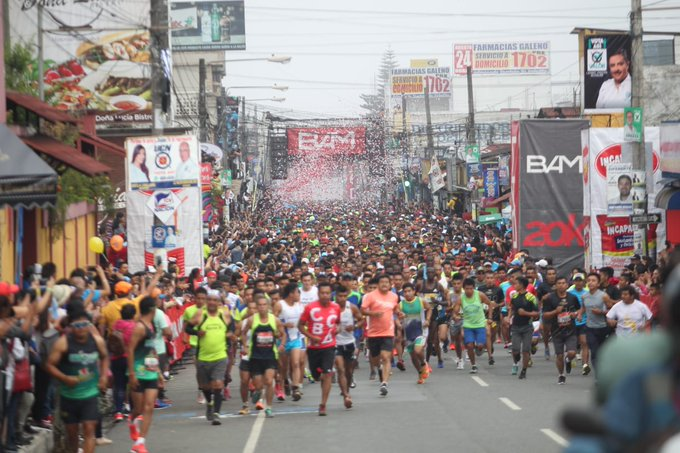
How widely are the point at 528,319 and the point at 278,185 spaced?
441ft

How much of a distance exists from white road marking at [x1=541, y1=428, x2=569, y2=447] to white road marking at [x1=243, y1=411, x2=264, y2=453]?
3.00 meters

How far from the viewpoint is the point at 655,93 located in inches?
1802

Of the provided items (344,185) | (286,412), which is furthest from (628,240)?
(344,185)

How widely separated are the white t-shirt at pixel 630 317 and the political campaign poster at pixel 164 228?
39.5 feet

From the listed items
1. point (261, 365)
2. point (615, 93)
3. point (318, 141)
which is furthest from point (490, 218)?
point (318, 141)

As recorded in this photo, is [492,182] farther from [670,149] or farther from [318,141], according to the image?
[318,141]

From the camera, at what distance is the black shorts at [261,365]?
14.7 metres

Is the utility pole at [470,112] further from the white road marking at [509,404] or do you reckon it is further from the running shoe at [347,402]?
the running shoe at [347,402]

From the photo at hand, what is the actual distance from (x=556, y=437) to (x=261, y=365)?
4.06 meters

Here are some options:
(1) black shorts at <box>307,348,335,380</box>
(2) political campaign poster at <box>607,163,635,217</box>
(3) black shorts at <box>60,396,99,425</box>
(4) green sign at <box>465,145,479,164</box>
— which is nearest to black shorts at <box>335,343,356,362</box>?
Answer: (1) black shorts at <box>307,348,335,380</box>

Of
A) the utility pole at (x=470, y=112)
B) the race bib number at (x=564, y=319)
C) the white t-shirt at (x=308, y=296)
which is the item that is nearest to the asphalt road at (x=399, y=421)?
the race bib number at (x=564, y=319)

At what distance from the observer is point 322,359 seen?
15016 millimetres

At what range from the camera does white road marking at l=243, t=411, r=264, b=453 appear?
1218 cm

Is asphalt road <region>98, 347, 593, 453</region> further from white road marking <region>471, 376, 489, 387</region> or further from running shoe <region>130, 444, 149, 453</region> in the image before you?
running shoe <region>130, 444, 149, 453</region>
